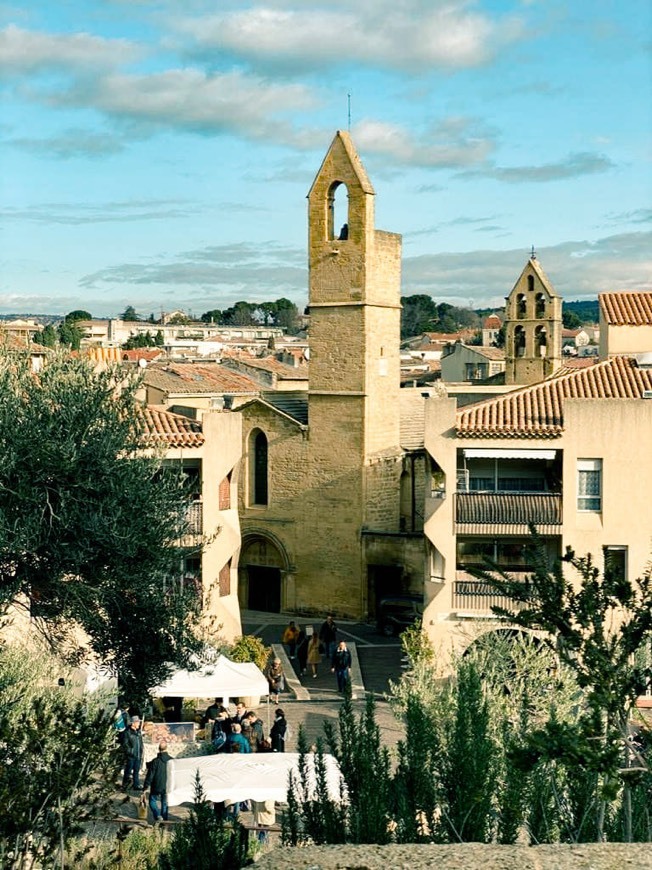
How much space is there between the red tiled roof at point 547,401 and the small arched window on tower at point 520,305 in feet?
80.8

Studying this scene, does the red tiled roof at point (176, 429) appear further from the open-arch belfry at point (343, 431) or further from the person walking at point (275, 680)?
the open-arch belfry at point (343, 431)

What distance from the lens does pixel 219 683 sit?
24.2 meters

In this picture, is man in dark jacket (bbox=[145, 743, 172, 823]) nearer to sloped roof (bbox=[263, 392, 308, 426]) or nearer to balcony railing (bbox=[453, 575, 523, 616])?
balcony railing (bbox=[453, 575, 523, 616])

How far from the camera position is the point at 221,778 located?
18.3 metres

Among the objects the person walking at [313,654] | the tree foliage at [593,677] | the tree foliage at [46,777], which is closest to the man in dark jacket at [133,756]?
the tree foliage at [46,777]

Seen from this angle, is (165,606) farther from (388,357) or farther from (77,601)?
(388,357)

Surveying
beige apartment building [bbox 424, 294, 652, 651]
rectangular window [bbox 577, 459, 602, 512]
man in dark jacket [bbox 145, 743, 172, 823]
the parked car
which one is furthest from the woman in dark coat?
the parked car

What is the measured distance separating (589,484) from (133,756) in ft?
47.1

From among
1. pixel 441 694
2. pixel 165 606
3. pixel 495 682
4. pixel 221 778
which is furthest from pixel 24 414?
pixel 495 682

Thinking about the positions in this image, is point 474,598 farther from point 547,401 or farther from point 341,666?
point 547,401

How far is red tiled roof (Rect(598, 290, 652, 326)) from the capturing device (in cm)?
3862

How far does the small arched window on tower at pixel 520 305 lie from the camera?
58600 millimetres

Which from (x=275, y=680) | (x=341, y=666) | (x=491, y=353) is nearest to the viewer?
(x=275, y=680)

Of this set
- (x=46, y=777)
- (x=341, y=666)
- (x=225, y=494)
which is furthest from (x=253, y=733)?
(x=46, y=777)
